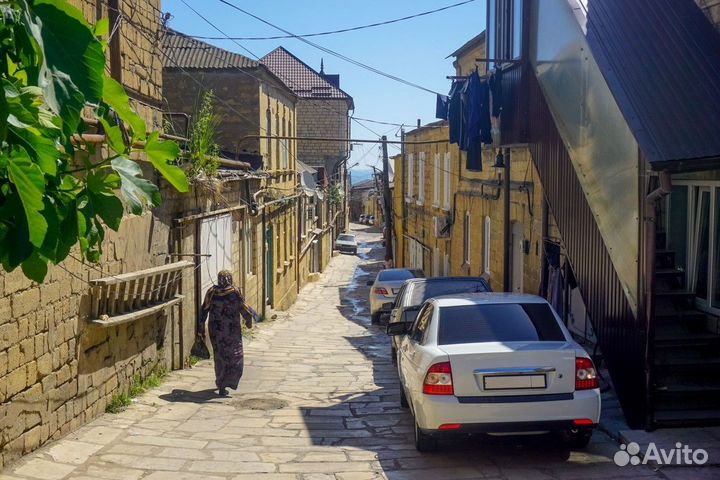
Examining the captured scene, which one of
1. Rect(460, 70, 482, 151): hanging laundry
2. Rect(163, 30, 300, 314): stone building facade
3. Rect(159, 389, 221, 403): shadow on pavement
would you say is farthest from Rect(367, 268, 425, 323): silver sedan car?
Rect(159, 389, 221, 403): shadow on pavement

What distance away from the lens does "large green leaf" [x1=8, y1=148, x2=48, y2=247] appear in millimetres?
2807

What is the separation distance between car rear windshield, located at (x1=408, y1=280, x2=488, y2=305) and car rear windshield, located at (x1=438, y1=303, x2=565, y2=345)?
5.01 meters

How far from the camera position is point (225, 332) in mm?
10422

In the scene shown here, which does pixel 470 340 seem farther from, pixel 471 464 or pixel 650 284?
pixel 650 284

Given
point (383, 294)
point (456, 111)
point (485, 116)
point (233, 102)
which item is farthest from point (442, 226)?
point (485, 116)

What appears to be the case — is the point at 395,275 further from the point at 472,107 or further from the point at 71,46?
the point at 71,46

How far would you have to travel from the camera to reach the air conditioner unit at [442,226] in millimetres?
23469

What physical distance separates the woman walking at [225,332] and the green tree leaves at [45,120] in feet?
23.5

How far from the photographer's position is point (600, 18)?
916 centimetres

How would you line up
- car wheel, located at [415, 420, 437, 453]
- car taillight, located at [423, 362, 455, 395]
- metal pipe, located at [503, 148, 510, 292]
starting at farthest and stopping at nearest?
metal pipe, located at [503, 148, 510, 292]
car wheel, located at [415, 420, 437, 453]
car taillight, located at [423, 362, 455, 395]

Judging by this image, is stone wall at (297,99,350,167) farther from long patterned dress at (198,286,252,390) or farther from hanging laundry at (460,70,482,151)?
long patterned dress at (198,286,252,390)

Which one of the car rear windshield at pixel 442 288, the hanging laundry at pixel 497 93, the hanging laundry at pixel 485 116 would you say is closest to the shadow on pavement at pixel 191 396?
the car rear windshield at pixel 442 288

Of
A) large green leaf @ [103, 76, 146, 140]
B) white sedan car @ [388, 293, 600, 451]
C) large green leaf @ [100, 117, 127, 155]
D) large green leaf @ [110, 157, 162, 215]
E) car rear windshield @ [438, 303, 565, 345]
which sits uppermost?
large green leaf @ [103, 76, 146, 140]

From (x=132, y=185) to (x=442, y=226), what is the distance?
20.9 m
